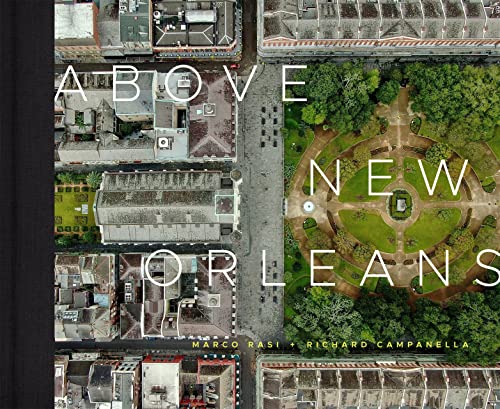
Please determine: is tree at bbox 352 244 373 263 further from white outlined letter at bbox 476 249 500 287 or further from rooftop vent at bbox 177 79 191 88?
rooftop vent at bbox 177 79 191 88

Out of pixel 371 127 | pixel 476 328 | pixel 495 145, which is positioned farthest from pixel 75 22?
pixel 476 328

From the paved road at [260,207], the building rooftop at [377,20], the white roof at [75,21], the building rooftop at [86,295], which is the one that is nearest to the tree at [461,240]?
the paved road at [260,207]

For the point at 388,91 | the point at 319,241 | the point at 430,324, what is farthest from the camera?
the point at 319,241

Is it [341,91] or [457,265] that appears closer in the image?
[341,91]

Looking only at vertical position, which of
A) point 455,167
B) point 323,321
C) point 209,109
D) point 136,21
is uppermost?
point 136,21

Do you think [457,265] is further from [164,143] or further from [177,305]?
[164,143]

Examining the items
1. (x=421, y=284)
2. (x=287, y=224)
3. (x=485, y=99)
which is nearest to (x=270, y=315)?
(x=287, y=224)

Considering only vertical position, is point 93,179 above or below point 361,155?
below

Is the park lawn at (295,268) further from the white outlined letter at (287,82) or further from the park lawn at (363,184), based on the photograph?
the white outlined letter at (287,82)
